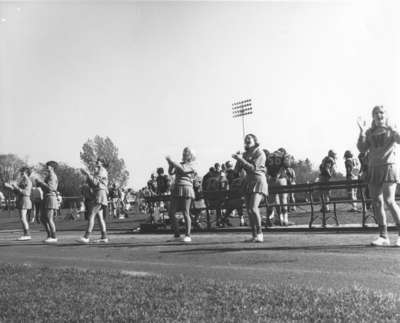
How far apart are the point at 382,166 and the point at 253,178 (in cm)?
256

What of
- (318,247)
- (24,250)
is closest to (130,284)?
(318,247)

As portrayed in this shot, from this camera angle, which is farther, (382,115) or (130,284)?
(382,115)

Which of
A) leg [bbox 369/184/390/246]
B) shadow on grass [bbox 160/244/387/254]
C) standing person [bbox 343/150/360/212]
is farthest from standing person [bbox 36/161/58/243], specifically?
standing person [bbox 343/150/360/212]

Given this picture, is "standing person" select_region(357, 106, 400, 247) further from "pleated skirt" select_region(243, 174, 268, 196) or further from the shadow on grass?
"pleated skirt" select_region(243, 174, 268, 196)

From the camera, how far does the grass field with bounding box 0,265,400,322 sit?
4.14m

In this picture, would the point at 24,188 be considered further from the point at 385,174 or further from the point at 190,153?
the point at 385,174

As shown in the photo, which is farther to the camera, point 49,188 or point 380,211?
point 49,188

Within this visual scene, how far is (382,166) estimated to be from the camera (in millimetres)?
8281

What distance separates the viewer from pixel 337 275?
6.07 m

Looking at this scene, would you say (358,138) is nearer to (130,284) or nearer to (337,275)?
(337,275)

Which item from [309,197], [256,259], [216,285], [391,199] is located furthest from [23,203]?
[216,285]

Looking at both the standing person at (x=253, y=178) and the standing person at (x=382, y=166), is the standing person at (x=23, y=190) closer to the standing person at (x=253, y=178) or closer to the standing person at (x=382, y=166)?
the standing person at (x=253, y=178)

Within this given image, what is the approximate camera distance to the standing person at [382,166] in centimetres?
823

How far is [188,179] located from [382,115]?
4.50 m
